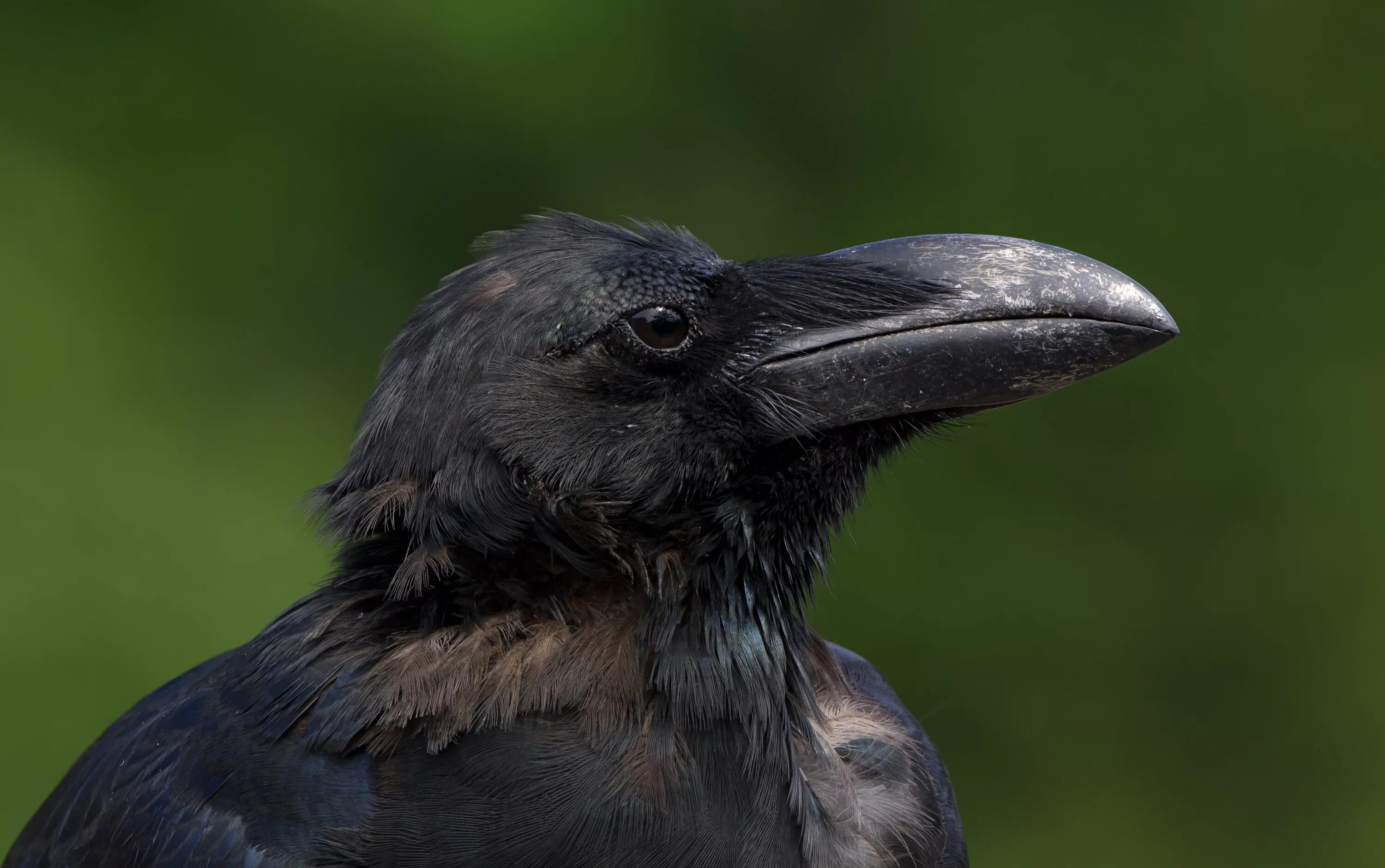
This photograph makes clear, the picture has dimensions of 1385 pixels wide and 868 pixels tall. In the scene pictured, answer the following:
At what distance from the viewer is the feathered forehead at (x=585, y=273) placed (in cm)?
205

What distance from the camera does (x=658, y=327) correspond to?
2.05 meters

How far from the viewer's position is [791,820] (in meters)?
2.02

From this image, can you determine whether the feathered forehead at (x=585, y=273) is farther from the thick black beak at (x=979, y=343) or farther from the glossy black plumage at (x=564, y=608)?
the thick black beak at (x=979, y=343)

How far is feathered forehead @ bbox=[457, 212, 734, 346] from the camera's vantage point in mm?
2049

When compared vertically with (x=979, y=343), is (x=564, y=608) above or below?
below

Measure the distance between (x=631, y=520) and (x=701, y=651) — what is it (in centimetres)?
22

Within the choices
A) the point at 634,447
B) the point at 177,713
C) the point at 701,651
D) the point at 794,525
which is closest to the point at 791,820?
the point at 701,651

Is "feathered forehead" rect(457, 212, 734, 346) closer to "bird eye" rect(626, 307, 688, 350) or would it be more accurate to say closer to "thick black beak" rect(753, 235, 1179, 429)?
"bird eye" rect(626, 307, 688, 350)

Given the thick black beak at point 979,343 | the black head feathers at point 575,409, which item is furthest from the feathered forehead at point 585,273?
the thick black beak at point 979,343

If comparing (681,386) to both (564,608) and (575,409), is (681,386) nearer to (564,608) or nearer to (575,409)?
(575,409)

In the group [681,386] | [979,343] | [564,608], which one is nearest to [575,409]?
[681,386]

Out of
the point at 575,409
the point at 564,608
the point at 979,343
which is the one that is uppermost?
the point at 979,343

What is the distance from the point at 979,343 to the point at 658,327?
1.55 ft

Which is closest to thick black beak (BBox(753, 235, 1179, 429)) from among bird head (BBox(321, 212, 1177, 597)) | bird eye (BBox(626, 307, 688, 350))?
bird head (BBox(321, 212, 1177, 597))
